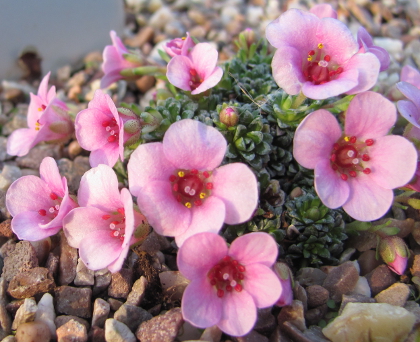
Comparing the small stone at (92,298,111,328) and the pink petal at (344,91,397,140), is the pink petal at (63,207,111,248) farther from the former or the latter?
the pink petal at (344,91,397,140)

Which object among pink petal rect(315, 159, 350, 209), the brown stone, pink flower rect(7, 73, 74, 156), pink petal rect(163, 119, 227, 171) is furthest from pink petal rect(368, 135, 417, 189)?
pink flower rect(7, 73, 74, 156)

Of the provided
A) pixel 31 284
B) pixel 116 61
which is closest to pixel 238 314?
pixel 31 284

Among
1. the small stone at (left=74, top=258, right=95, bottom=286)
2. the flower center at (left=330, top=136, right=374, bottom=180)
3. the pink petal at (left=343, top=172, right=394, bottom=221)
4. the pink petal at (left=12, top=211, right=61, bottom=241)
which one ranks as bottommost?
the small stone at (left=74, top=258, right=95, bottom=286)

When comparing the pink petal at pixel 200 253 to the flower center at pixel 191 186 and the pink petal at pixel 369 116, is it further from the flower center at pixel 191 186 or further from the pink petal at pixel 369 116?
the pink petal at pixel 369 116

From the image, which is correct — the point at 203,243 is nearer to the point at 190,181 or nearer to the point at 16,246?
the point at 190,181

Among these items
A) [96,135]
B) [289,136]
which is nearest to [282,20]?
[289,136]

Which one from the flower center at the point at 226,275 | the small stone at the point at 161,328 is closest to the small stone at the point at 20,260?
the small stone at the point at 161,328
